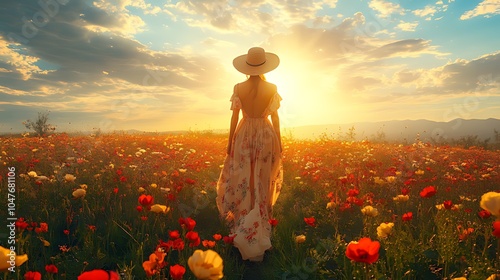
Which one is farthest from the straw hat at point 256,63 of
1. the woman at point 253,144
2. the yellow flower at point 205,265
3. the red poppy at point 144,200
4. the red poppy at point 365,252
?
the yellow flower at point 205,265

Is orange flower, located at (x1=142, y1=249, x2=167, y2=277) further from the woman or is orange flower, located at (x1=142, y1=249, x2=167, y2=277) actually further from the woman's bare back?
the woman's bare back

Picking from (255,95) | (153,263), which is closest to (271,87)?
(255,95)

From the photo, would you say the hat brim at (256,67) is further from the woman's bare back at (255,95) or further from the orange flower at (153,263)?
the orange flower at (153,263)

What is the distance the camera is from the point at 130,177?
6379 mm

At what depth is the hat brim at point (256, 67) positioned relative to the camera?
5.14 m

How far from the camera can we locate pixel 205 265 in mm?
1751

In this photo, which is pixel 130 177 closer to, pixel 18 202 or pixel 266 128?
pixel 18 202

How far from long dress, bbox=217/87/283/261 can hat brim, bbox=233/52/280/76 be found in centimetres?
37

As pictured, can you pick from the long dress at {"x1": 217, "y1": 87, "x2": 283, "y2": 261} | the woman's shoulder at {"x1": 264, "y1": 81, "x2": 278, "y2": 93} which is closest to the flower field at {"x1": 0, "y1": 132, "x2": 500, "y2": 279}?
the long dress at {"x1": 217, "y1": 87, "x2": 283, "y2": 261}

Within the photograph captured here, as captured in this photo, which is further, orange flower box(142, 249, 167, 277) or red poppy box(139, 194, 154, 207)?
red poppy box(139, 194, 154, 207)

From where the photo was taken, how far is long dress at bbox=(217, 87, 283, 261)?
200 inches

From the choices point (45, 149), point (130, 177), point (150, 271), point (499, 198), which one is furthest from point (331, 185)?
point (45, 149)

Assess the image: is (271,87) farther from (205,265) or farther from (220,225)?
(205,265)

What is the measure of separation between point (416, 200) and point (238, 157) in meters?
2.94
